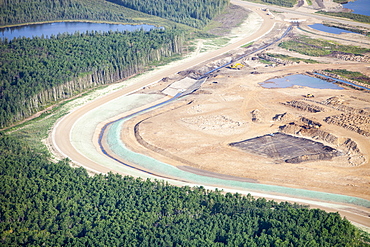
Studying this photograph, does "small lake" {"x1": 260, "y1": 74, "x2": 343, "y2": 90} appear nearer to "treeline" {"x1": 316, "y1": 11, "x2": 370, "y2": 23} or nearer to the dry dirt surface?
the dry dirt surface

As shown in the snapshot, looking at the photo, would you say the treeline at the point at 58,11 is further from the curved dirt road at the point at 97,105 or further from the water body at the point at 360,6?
the water body at the point at 360,6

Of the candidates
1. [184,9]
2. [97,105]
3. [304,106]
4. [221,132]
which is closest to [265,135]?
[221,132]

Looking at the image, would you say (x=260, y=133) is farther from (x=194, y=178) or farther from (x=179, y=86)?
(x=179, y=86)

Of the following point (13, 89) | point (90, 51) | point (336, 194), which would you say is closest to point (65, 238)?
point (336, 194)

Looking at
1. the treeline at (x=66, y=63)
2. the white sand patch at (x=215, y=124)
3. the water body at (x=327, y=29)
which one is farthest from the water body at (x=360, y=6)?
the white sand patch at (x=215, y=124)

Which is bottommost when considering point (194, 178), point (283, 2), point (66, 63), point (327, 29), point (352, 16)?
point (194, 178)

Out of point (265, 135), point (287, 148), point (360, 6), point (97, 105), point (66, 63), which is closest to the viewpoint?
point (287, 148)
